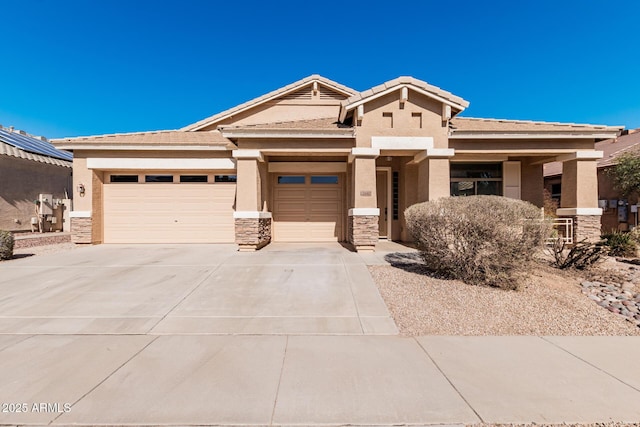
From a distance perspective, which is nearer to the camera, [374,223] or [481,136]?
[374,223]

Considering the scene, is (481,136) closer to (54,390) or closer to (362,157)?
(362,157)

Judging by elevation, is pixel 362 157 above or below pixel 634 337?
above

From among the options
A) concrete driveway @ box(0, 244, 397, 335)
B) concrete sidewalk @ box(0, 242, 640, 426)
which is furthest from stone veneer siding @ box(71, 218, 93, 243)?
concrete sidewalk @ box(0, 242, 640, 426)

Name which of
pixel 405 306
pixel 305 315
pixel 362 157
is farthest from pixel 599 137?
pixel 305 315

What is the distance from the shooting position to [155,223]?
10938 millimetres

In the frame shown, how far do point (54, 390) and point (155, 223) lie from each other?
29.8 ft

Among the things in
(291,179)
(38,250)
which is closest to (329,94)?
(291,179)

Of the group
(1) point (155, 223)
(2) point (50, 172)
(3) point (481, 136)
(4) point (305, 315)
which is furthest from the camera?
(2) point (50, 172)

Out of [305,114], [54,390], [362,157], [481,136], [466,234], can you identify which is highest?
[305,114]

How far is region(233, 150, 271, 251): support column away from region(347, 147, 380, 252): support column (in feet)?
10.1

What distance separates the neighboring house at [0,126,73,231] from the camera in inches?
526

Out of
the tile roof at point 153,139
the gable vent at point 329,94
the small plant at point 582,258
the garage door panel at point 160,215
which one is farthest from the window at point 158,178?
the small plant at point 582,258

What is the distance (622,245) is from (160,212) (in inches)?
600

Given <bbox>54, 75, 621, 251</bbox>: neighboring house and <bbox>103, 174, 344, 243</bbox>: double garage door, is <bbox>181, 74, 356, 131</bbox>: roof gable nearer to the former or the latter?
<bbox>54, 75, 621, 251</bbox>: neighboring house
